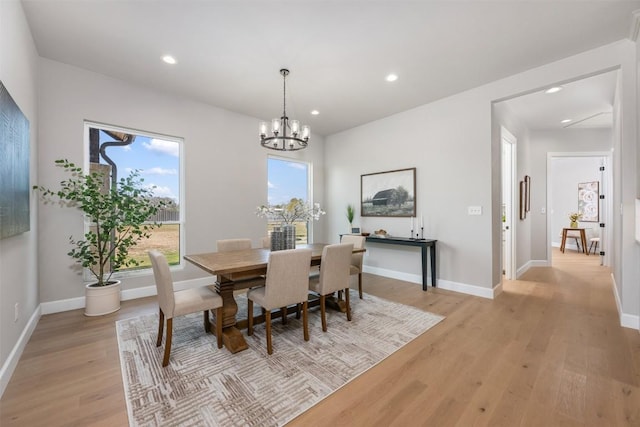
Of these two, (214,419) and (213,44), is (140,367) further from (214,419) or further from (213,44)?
(213,44)

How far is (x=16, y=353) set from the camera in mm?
2041

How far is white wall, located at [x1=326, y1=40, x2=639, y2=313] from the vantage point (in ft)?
8.91

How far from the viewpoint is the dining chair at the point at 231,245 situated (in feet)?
10.6

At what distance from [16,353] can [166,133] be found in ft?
9.57

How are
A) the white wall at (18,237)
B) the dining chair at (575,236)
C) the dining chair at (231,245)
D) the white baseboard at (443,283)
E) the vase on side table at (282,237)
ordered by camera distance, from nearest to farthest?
the white wall at (18,237) < the vase on side table at (282,237) < the dining chair at (231,245) < the white baseboard at (443,283) < the dining chair at (575,236)

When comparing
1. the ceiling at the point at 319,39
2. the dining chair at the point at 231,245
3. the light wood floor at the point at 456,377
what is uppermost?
the ceiling at the point at 319,39

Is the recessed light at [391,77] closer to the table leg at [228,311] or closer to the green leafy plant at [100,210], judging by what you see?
the table leg at [228,311]

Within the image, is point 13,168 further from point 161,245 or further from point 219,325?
point 161,245

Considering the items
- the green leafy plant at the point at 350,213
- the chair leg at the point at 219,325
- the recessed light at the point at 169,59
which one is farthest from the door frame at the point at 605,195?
the recessed light at the point at 169,59

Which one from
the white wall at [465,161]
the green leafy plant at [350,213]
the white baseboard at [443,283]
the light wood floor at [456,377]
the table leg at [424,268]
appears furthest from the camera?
the green leafy plant at [350,213]

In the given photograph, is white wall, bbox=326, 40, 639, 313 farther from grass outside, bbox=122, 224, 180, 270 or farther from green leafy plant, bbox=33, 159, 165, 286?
green leafy plant, bbox=33, 159, 165, 286

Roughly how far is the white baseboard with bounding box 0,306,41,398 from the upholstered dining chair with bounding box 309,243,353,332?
2.26m

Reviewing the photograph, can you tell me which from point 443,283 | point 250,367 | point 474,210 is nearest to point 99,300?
point 250,367

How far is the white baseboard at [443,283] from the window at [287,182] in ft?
5.33
